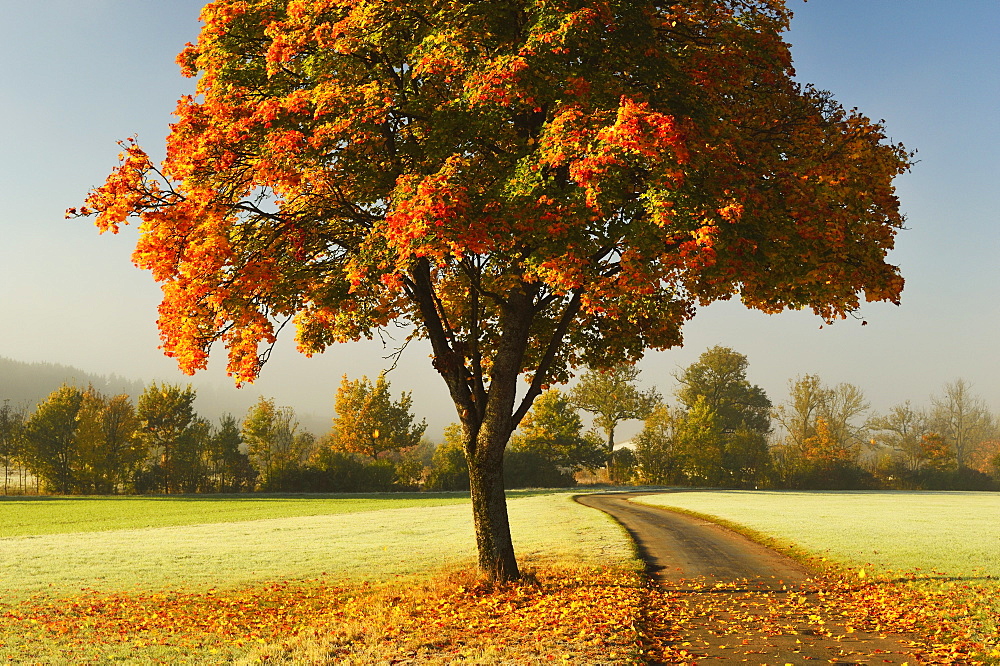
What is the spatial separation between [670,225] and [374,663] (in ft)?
25.5

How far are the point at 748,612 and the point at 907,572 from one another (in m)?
6.55

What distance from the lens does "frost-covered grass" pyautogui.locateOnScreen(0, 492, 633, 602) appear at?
17156 millimetres

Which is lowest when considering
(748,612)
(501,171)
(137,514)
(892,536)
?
(137,514)

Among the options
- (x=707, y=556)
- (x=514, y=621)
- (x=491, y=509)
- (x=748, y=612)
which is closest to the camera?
(x=514, y=621)

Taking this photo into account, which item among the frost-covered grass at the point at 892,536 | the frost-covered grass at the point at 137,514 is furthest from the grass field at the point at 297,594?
the frost-covered grass at the point at 892,536

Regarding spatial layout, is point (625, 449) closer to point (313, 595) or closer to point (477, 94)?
point (313, 595)

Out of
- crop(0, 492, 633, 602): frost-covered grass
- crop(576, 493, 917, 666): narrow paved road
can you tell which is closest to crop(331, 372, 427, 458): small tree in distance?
crop(0, 492, 633, 602): frost-covered grass

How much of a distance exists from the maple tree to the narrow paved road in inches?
166

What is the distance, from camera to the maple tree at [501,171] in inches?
409

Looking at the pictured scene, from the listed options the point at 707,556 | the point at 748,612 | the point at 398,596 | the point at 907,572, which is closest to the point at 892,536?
the point at 907,572

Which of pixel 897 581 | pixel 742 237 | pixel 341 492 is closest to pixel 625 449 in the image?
pixel 341 492

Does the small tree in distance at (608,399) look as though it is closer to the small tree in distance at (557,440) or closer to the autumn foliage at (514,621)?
the small tree in distance at (557,440)

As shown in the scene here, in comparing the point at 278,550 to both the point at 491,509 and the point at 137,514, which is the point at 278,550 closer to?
the point at 491,509

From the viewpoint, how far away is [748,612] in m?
11.2
